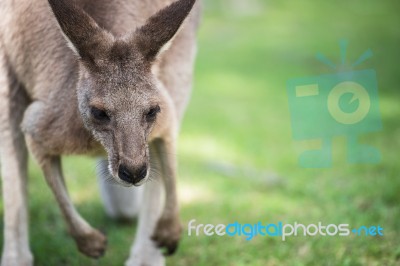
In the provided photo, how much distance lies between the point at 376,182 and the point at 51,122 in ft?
9.20

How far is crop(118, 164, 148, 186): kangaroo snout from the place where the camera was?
2.85 m

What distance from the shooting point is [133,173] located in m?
2.85

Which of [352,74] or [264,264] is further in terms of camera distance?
[352,74]

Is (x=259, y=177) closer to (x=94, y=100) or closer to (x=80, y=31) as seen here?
(x=94, y=100)

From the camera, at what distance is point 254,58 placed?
10875mm

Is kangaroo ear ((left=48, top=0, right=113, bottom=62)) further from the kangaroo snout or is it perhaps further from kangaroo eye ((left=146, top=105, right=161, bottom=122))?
the kangaroo snout

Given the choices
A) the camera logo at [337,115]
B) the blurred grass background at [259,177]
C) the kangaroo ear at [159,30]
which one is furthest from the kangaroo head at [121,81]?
the camera logo at [337,115]

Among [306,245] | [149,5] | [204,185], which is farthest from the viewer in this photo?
[204,185]

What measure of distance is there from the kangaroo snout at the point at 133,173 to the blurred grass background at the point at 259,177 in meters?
1.23

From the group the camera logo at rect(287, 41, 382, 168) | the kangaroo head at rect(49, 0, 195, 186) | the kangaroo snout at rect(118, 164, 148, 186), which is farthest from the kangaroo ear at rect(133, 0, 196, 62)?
the camera logo at rect(287, 41, 382, 168)

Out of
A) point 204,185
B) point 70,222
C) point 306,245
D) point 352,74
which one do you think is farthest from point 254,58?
point 70,222

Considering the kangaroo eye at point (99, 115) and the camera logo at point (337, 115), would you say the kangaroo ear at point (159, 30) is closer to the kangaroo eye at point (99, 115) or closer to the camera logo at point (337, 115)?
the kangaroo eye at point (99, 115)

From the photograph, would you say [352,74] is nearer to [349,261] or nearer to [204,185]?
[204,185]

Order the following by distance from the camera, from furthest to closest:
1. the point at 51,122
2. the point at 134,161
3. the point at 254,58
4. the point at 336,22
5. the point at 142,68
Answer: the point at 336,22 < the point at 254,58 < the point at 51,122 < the point at 142,68 < the point at 134,161
